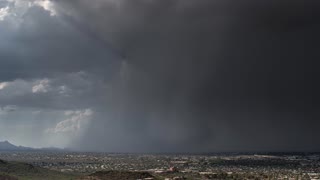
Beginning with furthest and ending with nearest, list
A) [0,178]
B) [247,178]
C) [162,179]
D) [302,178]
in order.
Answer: [302,178], [247,178], [162,179], [0,178]

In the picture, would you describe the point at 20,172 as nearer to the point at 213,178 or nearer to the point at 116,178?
the point at 116,178

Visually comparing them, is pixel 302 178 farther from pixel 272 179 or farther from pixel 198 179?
pixel 198 179

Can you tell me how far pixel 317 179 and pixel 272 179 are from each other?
19793 mm

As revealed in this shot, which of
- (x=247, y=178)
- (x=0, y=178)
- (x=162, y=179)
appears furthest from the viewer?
(x=247, y=178)

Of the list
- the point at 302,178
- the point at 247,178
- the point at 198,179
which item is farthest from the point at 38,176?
the point at 302,178

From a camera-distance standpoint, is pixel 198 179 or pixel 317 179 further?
pixel 317 179

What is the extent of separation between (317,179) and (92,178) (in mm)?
92465

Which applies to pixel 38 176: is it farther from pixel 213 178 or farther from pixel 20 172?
pixel 213 178

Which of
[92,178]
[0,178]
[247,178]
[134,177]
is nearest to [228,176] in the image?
[247,178]

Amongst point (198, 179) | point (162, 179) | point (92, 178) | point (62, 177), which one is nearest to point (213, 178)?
point (198, 179)

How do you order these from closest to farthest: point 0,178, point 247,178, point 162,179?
point 0,178 → point 162,179 → point 247,178

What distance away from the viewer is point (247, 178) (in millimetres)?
176125

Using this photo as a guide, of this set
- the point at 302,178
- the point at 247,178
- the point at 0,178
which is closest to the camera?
the point at 0,178

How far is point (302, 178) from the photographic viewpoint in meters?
188
